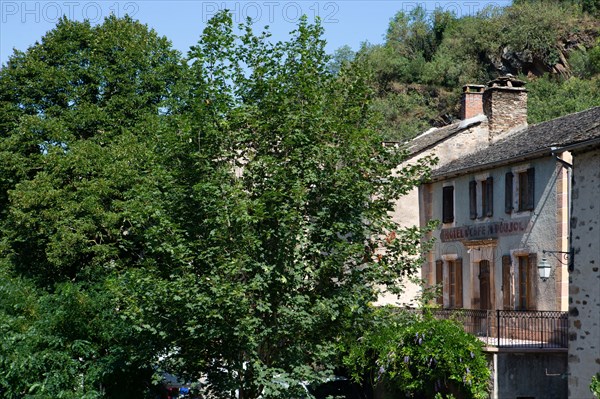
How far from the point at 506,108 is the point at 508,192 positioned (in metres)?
5.84

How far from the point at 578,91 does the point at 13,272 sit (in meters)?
42.5

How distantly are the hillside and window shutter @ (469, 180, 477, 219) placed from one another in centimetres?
3295

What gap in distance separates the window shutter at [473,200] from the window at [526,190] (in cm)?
251

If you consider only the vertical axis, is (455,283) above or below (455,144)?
below

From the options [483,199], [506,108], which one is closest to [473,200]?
[483,199]

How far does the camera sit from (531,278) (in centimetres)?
2470

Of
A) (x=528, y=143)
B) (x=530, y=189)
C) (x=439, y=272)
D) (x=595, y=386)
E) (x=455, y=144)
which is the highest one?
(x=455, y=144)

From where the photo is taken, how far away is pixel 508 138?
30.2 metres

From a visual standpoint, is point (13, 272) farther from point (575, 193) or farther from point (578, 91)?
point (578, 91)

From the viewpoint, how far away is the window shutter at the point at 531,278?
24.5 metres

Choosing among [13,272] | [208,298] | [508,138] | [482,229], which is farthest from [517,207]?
[13,272]

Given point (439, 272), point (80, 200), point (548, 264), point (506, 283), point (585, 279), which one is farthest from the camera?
point (439, 272)

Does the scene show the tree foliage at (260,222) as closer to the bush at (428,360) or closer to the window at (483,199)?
the bush at (428,360)

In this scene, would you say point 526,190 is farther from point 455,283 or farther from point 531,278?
point 455,283
